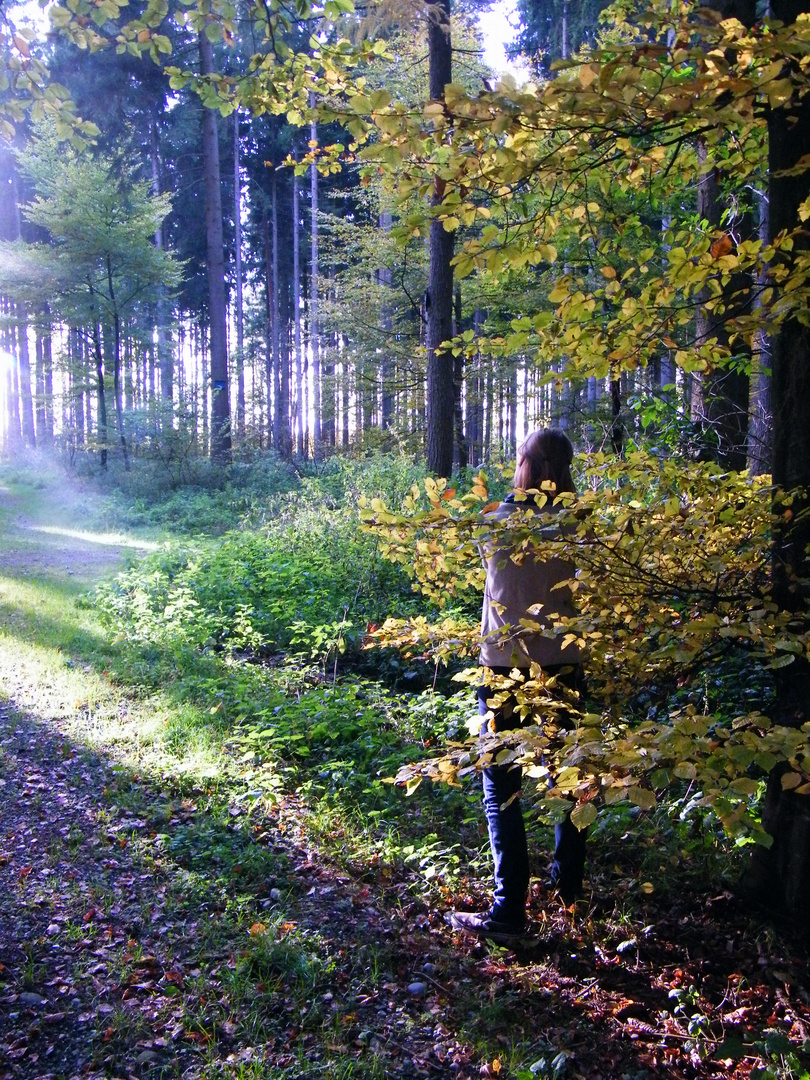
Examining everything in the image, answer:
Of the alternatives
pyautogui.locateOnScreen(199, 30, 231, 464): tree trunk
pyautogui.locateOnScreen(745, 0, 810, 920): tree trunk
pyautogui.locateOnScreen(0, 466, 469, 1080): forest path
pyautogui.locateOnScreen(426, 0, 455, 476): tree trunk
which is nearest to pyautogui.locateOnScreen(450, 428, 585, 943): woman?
pyautogui.locateOnScreen(0, 466, 469, 1080): forest path

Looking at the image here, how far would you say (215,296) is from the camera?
2183 centimetres

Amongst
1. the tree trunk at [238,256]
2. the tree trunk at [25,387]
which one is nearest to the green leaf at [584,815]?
the tree trunk at [238,256]

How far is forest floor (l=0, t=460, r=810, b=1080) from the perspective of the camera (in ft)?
9.12

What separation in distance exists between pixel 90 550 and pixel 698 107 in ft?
42.0

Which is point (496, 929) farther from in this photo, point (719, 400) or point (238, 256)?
point (238, 256)

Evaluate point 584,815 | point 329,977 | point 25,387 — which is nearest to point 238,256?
point 25,387

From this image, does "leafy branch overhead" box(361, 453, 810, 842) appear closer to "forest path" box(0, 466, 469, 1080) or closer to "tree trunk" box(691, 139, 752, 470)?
"forest path" box(0, 466, 469, 1080)

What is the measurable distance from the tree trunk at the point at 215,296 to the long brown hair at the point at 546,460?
19.1 metres

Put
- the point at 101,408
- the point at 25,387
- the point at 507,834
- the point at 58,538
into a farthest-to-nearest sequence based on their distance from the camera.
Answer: the point at 25,387 < the point at 101,408 < the point at 58,538 < the point at 507,834

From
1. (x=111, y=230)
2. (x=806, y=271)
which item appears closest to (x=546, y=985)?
(x=806, y=271)

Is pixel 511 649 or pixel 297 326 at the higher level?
pixel 297 326

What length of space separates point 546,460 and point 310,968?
8.20 feet

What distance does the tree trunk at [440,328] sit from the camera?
980 cm

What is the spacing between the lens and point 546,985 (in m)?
3.29
